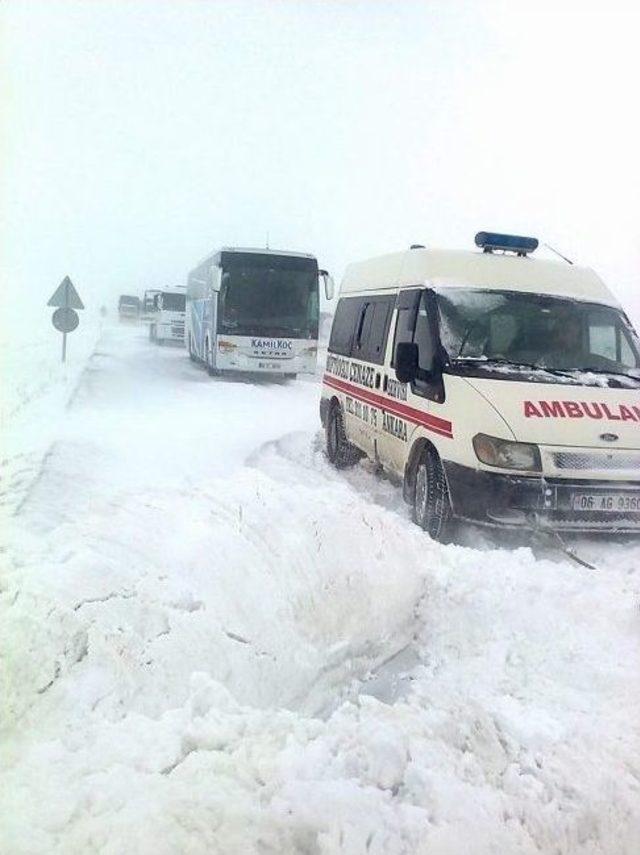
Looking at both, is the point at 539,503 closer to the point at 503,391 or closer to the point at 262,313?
the point at 503,391

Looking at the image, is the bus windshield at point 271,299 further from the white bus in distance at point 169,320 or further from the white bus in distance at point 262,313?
the white bus in distance at point 169,320

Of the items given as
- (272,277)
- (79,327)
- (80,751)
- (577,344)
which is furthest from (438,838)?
(272,277)

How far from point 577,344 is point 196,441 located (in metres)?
3.77

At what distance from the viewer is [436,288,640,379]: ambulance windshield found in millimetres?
5977

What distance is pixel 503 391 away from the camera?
5.45 metres

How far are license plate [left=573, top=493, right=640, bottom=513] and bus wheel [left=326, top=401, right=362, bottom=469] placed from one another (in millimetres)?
3551

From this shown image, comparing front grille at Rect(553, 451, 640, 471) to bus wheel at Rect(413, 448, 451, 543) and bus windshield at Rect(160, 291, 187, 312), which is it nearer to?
bus wheel at Rect(413, 448, 451, 543)

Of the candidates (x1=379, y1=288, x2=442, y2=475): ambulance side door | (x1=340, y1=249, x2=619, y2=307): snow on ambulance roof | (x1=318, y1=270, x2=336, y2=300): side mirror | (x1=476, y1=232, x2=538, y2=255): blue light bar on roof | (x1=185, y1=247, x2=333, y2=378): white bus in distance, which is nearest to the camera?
(x1=379, y1=288, x2=442, y2=475): ambulance side door

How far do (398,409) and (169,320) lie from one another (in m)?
9.35

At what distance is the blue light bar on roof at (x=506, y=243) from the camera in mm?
7023

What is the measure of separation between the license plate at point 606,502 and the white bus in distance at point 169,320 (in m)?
8.18

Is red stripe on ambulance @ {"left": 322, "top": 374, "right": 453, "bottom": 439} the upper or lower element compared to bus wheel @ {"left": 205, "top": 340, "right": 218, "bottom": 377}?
upper

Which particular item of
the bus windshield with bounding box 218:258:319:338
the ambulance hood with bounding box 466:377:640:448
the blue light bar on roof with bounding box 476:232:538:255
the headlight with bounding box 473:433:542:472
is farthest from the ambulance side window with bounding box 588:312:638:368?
the bus windshield with bounding box 218:258:319:338

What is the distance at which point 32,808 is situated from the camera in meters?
2.07
